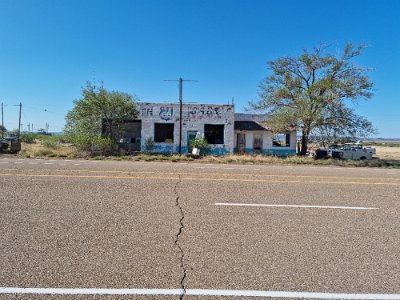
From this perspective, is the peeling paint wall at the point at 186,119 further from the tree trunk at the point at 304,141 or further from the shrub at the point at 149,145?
the tree trunk at the point at 304,141

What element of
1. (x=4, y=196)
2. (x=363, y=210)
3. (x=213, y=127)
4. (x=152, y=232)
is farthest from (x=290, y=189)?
(x=213, y=127)

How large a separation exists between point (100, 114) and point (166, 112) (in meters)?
5.93

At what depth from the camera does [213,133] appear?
31.4 meters

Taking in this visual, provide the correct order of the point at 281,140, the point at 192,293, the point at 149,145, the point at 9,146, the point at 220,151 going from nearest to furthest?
the point at 192,293
the point at 9,146
the point at 149,145
the point at 220,151
the point at 281,140

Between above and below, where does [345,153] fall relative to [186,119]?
below

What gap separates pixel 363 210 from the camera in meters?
6.79

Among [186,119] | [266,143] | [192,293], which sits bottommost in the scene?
[192,293]

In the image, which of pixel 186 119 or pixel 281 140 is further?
pixel 281 140

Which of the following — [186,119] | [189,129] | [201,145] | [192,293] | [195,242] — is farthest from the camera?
[189,129]

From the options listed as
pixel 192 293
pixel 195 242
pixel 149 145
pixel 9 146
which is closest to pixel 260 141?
pixel 149 145

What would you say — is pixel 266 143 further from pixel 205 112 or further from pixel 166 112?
pixel 166 112

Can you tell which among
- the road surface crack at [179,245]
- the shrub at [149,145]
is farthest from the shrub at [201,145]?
the road surface crack at [179,245]

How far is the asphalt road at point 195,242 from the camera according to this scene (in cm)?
337

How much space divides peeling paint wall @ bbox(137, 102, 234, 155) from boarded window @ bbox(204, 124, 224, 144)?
619 millimetres
